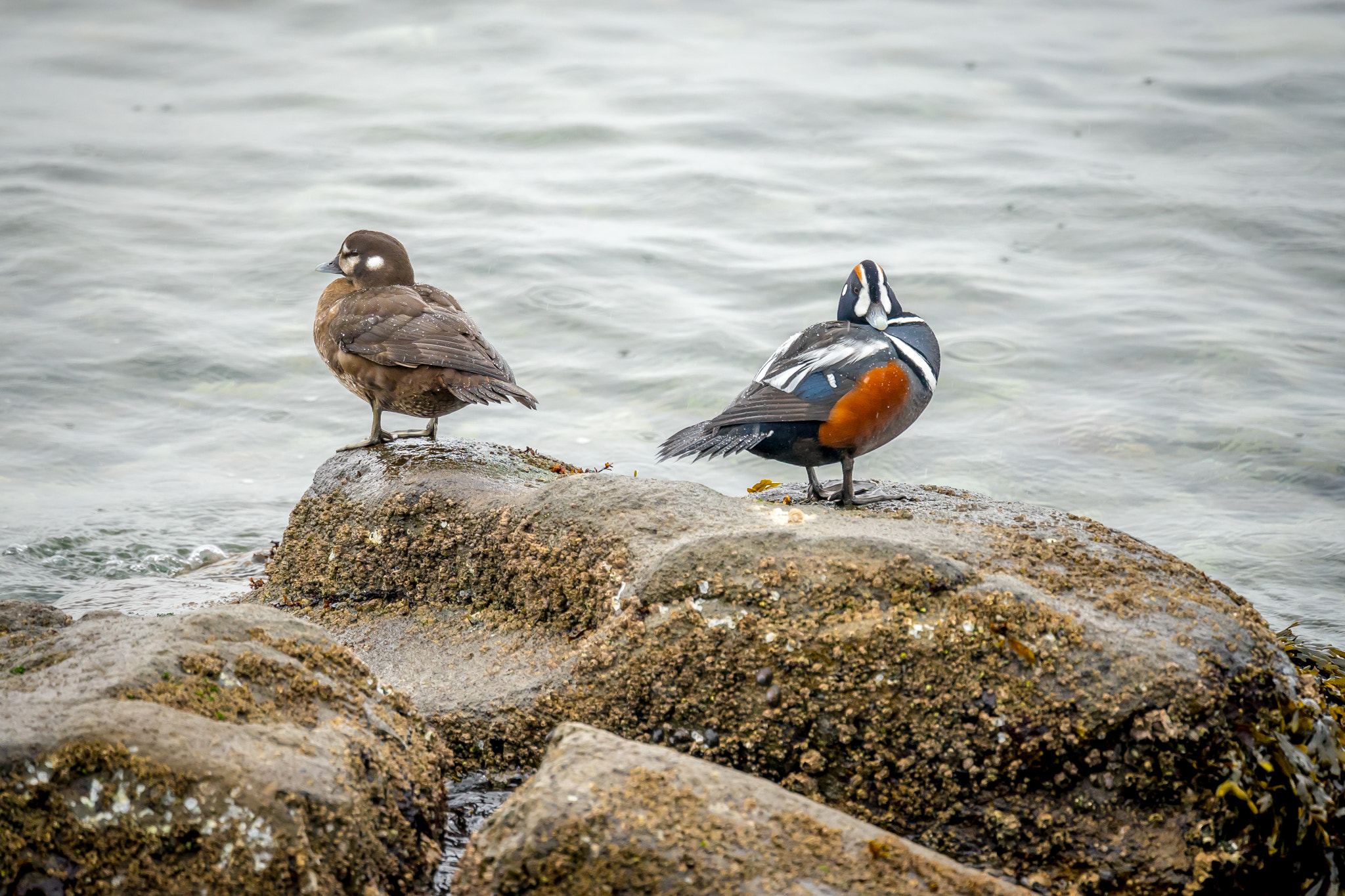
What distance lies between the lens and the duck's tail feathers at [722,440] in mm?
4668

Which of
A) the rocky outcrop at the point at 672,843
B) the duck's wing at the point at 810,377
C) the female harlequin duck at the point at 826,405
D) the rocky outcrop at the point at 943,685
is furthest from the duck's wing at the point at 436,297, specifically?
the rocky outcrop at the point at 672,843

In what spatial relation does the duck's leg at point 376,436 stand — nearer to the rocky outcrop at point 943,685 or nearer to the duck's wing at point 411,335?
the duck's wing at point 411,335

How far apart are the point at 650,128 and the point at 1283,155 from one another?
8037 mm

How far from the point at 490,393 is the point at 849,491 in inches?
66.1

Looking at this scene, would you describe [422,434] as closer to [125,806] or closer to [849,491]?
[849,491]

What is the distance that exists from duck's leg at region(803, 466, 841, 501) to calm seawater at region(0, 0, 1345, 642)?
10.3 feet

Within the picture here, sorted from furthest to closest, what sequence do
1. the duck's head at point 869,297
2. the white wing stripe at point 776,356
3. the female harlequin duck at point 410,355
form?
the female harlequin duck at point 410,355
the duck's head at point 869,297
the white wing stripe at point 776,356

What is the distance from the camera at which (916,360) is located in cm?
490

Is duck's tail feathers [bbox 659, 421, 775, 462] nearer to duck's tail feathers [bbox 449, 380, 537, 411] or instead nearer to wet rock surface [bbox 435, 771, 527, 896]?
duck's tail feathers [bbox 449, 380, 537, 411]

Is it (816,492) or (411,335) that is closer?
(816,492)

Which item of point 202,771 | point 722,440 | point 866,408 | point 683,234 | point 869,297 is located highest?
point 869,297

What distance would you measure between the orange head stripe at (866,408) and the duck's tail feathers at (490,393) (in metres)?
1.39

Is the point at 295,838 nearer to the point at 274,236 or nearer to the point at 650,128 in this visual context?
the point at 274,236

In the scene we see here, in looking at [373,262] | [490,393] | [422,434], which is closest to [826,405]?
[490,393]
